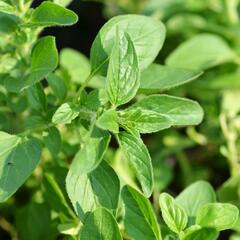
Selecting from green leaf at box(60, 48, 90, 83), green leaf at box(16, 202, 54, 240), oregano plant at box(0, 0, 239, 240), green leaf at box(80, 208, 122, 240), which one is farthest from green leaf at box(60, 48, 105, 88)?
green leaf at box(80, 208, 122, 240)

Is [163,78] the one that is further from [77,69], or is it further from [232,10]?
[232,10]

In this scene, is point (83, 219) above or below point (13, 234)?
above

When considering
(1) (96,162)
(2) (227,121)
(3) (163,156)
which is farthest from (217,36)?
(1) (96,162)

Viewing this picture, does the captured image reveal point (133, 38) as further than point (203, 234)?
Yes

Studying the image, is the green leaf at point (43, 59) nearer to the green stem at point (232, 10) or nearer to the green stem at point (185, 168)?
the green stem at point (185, 168)

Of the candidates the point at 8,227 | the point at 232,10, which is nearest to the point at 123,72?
the point at 8,227

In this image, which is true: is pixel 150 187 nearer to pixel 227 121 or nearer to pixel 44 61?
pixel 44 61
